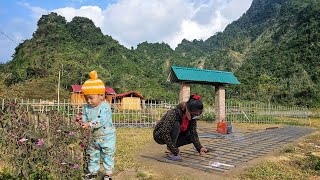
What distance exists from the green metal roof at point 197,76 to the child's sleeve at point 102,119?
926 centimetres

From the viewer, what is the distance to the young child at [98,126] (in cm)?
424

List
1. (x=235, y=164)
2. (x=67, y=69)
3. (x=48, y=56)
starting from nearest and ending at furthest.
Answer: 1. (x=235, y=164)
2. (x=67, y=69)
3. (x=48, y=56)

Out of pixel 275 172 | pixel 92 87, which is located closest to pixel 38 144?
pixel 92 87

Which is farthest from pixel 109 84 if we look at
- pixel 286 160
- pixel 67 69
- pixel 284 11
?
pixel 284 11

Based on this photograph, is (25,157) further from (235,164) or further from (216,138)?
(216,138)

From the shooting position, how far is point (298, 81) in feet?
178

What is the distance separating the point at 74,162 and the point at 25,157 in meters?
0.56

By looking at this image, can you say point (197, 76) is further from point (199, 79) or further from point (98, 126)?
point (98, 126)

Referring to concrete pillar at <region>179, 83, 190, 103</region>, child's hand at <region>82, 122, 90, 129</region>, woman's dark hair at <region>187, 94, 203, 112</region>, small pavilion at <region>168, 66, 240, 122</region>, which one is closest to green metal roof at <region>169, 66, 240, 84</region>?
small pavilion at <region>168, 66, 240, 122</region>

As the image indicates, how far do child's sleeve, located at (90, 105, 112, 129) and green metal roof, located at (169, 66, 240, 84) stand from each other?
926 centimetres

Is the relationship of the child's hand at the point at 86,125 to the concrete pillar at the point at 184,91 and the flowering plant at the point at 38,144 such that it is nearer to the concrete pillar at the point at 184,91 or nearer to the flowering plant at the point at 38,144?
the flowering plant at the point at 38,144

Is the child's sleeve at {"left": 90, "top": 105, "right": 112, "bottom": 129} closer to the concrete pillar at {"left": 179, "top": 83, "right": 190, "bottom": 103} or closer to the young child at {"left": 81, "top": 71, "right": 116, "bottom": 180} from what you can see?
the young child at {"left": 81, "top": 71, "right": 116, "bottom": 180}

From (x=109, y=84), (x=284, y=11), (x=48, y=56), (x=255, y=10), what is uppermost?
(x=255, y=10)

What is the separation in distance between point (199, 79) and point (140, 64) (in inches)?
3082
